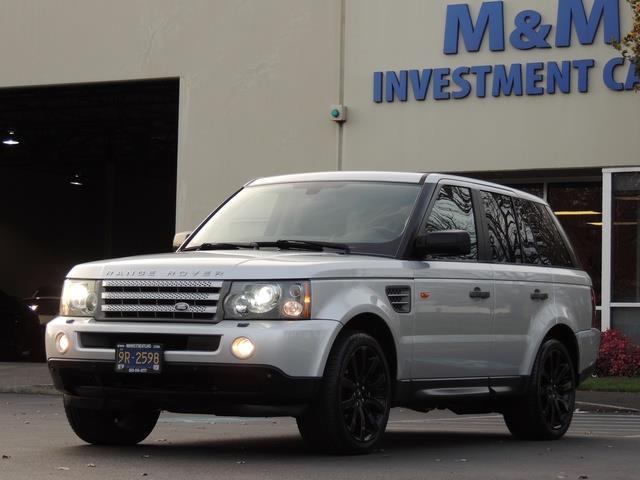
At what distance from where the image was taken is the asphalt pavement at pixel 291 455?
25.4ft

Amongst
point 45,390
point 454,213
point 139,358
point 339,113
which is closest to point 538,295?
point 454,213

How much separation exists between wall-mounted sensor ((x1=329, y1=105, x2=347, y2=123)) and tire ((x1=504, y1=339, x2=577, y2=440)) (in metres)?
12.1

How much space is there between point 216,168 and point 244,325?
16.0 m

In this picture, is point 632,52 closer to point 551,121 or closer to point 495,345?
point 551,121

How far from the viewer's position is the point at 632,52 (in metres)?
20.2

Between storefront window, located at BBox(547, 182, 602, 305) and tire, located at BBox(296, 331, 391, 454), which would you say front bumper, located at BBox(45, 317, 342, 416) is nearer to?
tire, located at BBox(296, 331, 391, 454)

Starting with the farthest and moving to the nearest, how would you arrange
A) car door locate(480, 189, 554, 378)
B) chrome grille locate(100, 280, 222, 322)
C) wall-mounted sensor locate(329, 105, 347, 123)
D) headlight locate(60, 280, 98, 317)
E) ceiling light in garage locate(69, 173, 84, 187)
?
ceiling light in garage locate(69, 173, 84, 187) < wall-mounted sensor locate(329, 105, 347, 123) < car door locate(480, 189, 554, 378) < headlight locate(60, 280, 98, 317) < chrome grille locate(100, 280, 222, 322)

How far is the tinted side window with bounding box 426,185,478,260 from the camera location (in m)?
9.66

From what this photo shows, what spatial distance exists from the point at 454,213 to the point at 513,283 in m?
0.79

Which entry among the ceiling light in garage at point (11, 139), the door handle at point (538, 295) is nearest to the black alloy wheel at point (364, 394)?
the door handle at point (538, 295)

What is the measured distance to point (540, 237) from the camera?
11195 millimetres

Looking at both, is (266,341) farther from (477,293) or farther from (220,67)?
(220,67)

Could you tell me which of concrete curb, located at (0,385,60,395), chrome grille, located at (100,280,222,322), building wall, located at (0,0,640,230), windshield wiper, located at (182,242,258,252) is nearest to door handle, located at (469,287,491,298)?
windshield wiper, located at (182,242,258,252)

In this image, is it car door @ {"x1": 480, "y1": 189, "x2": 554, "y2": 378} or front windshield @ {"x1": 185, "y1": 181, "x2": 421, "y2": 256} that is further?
car door @ {"x1": 480, "y1": 189, "x2": 554, "y2": 378}
